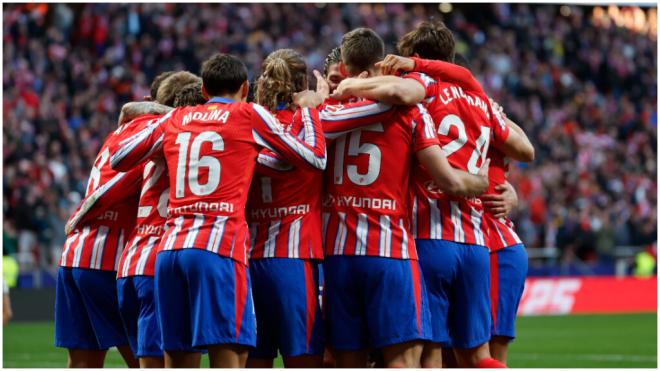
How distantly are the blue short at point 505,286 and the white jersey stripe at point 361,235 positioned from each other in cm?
101

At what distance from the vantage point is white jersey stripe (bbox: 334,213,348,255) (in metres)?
5.74

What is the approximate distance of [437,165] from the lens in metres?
5.68

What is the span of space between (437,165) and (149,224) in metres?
1.66

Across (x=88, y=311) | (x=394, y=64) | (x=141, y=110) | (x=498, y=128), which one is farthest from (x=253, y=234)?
(x=498, y=128)

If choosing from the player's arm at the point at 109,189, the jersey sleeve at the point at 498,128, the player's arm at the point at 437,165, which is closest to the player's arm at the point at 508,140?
the jersey sleeve at the point at 498,128

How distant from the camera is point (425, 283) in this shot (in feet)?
19.2

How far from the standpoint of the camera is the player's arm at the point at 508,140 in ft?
Answer: 20.5

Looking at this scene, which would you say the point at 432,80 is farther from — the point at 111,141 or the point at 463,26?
the point at 463,26

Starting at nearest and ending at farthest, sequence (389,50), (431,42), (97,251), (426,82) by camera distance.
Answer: (426,82) < (431,42) < (97,251) < (389,50)

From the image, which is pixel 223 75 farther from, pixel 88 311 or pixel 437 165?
pixel 88 311

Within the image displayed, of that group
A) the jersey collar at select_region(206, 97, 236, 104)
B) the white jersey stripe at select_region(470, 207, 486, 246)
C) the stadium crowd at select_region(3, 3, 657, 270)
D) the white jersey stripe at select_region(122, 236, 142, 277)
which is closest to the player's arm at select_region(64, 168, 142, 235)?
the white jersey stripe at select_region(122, 236, 142, 277)

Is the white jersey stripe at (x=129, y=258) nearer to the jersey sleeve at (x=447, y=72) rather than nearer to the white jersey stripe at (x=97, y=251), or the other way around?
the white jersey stripe at (x=97, y=251)

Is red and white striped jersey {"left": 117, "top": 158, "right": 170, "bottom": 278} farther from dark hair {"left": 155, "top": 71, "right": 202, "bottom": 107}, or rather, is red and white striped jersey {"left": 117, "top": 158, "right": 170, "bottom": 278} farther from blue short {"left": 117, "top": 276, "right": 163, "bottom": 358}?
dark hair {"left": 155, "top": 71, "right": 202, "bottom": 107}

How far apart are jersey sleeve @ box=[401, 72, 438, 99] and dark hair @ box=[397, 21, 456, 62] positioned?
0.75ft
